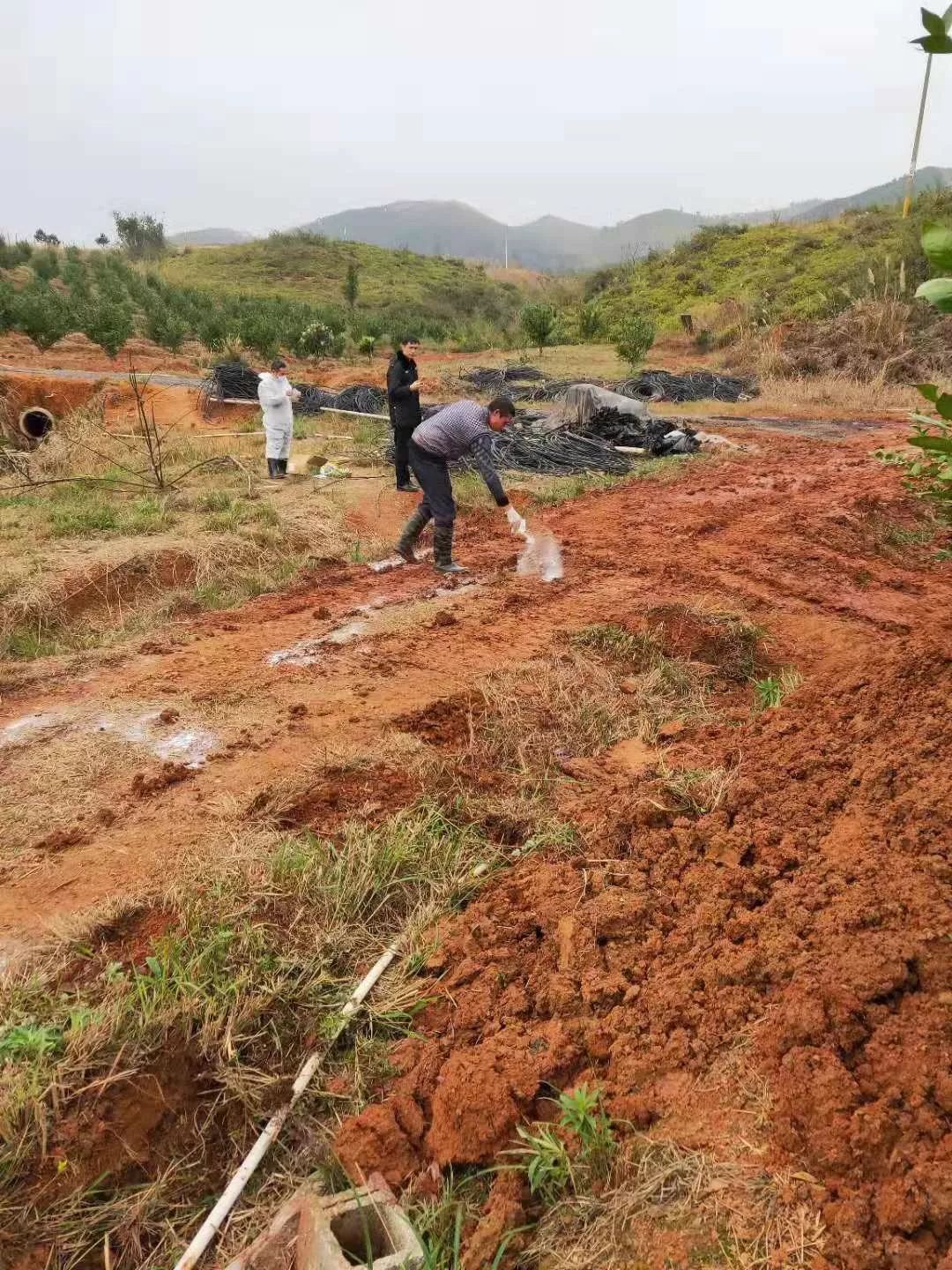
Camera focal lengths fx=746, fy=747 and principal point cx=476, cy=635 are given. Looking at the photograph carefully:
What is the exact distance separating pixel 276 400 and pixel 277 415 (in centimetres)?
20

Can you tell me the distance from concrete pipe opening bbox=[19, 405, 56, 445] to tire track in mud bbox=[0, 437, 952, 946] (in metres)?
7.64

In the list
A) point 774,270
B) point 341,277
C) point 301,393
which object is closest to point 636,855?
point 301,393

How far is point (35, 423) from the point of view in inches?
Result: 460

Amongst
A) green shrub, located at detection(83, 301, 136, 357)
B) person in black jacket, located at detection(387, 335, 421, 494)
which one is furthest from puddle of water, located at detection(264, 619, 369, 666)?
green shrub, located at detection(83, 301, 136, 357)

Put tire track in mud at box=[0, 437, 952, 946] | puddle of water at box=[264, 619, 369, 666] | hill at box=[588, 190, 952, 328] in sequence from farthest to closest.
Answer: hill at box=[588, 190, 952, 328] → puddle of water at box=[264, 619, 369, 666] → tire track in mud at box=[0, 437, 952, 946]

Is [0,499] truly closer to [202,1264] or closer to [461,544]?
[461,544]

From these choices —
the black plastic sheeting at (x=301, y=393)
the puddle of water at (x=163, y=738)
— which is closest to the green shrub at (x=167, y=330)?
the black plastic sheeting at (x=301, y=393)

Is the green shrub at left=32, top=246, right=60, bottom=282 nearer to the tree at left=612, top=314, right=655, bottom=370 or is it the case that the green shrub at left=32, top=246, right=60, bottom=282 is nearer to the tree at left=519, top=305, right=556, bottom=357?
the tree at left=519, top=305, right=556, bottom=357

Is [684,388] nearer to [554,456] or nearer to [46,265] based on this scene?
[554,456]

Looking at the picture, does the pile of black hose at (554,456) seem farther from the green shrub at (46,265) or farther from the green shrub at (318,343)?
the green shrub at (46,265)

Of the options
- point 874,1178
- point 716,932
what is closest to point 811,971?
point 716,932

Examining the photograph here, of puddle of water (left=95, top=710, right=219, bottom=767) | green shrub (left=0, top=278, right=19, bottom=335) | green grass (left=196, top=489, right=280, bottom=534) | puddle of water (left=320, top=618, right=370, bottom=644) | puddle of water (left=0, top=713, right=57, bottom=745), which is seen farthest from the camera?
green shrub (left=0, top=278, right=19, bottom=335)

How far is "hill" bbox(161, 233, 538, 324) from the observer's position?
36719mm

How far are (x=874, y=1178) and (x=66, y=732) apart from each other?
12.6 feet
